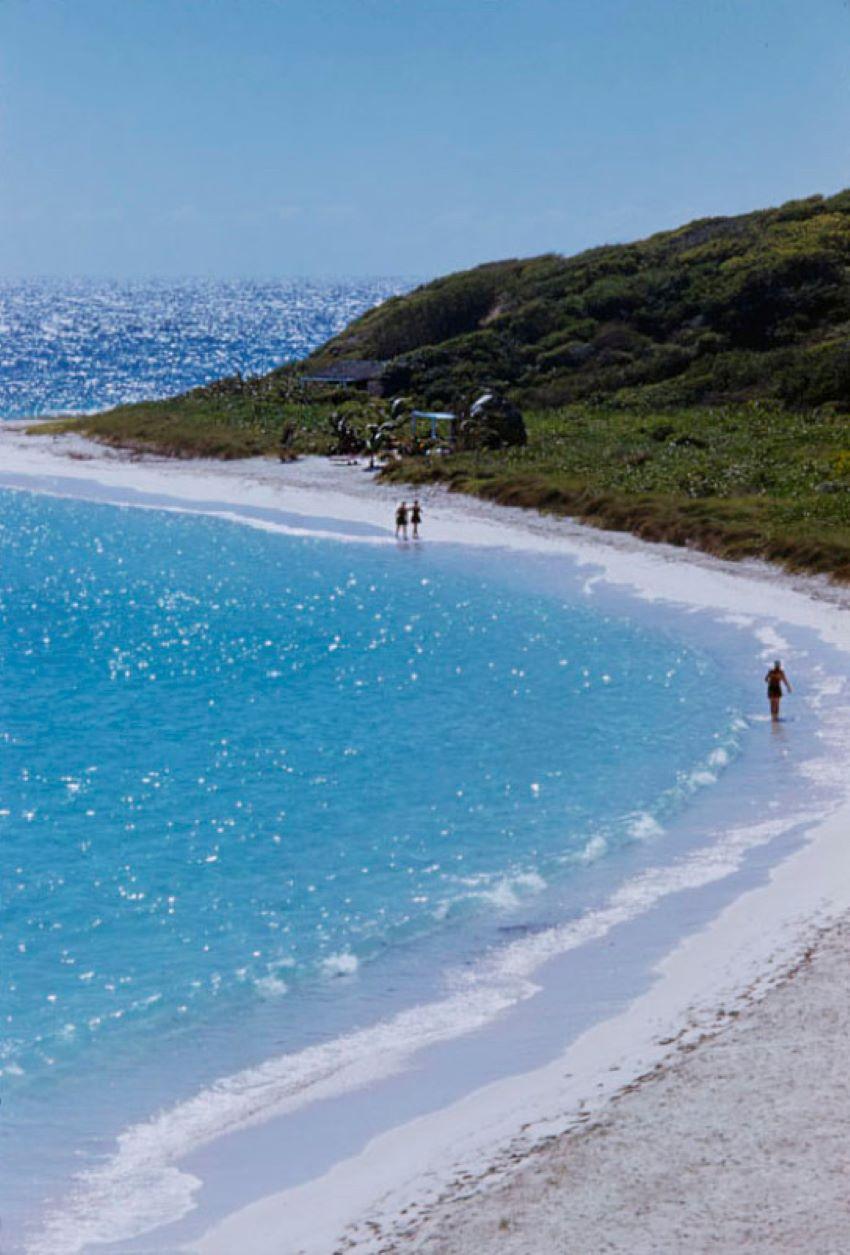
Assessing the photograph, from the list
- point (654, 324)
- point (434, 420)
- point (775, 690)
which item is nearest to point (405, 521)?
point (434, 420)

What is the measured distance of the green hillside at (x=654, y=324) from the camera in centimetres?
7725

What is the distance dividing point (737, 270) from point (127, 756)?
235 ft

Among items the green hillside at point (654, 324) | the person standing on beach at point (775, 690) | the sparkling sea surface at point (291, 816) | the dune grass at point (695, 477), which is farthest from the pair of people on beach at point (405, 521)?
the green hillside at point (654, 324)

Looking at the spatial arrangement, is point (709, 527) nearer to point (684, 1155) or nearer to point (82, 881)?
point (82, 881)

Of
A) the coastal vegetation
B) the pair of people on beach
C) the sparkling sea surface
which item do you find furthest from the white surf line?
the pair of people on beach

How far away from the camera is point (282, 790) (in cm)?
2703

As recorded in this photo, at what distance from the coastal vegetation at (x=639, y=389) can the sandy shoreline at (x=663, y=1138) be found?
2491 cm

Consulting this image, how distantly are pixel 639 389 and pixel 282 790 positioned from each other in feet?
185

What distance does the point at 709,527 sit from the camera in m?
46.9

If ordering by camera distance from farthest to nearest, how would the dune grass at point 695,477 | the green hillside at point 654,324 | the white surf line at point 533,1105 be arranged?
the green hillside at point 654,324, the dune grass at point 695,477, the white surf line at point 533,1105

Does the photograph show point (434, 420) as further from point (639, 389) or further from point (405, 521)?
point (405, 521)

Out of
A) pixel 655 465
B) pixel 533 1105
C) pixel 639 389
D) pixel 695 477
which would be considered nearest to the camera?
pixel 533 1105

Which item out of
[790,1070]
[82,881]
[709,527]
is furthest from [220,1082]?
[709,527]

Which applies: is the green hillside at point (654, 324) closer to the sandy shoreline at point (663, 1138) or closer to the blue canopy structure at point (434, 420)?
the blue canopy structure at point (434, 420)
